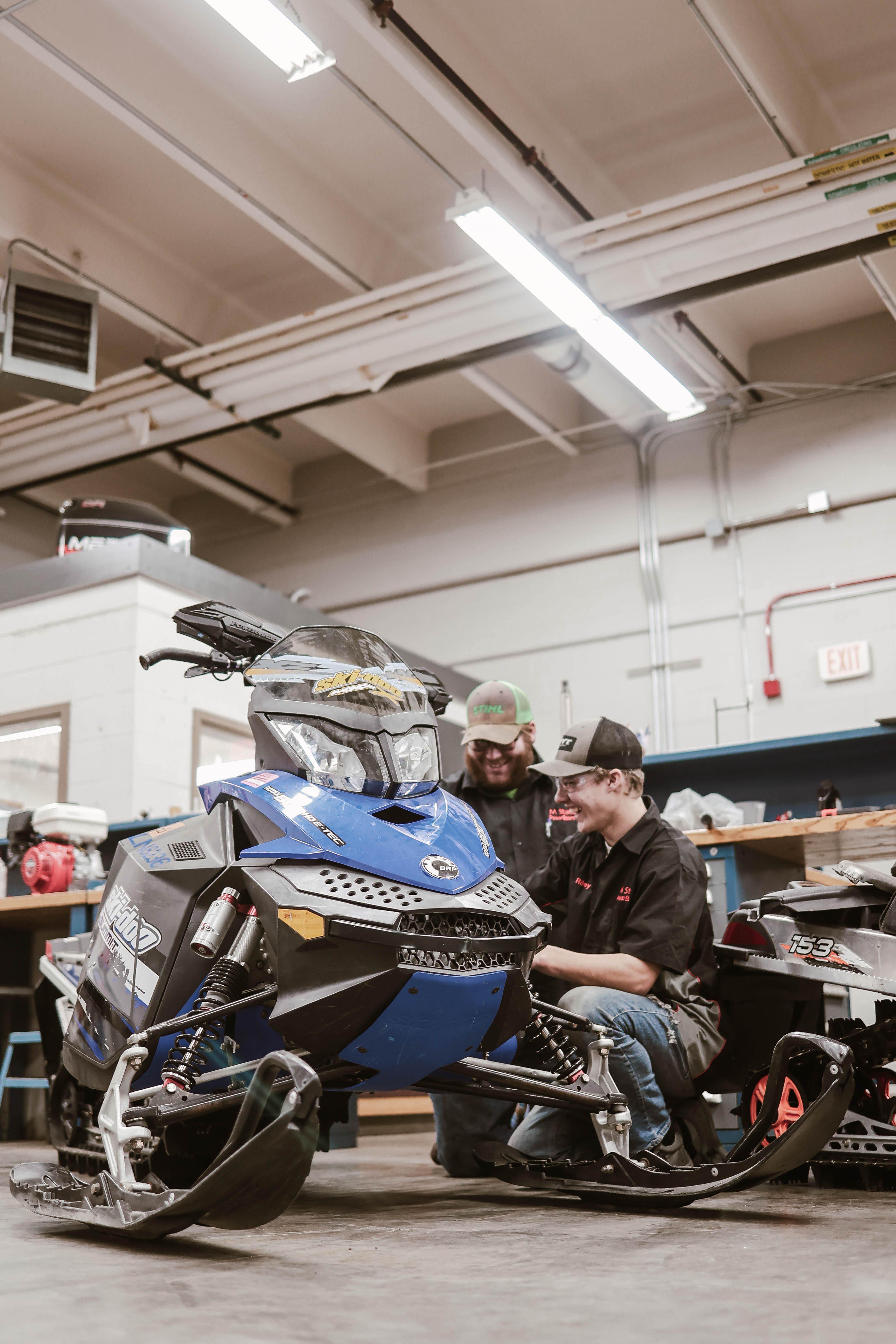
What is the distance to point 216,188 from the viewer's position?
7.56 meters

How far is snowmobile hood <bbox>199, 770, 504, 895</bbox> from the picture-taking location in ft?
7.56

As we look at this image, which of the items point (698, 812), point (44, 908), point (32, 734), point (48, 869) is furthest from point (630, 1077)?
point (32, 734)

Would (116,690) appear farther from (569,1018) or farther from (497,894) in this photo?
(497,894)

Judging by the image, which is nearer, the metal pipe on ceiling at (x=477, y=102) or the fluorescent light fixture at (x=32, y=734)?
the metal pipe on ceiling at (x=477, y=102)

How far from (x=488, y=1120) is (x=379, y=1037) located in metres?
1.53

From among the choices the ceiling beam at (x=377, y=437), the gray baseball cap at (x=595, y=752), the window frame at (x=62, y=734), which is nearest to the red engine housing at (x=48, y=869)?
the window frame at (x=62, y=734)

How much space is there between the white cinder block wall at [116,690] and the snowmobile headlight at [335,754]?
489 cm

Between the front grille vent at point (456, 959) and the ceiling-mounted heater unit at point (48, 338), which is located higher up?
the ceiling-mounted heater unit at point (48, 338)

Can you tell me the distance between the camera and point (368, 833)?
235cm

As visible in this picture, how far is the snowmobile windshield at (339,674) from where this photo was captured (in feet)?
8.71

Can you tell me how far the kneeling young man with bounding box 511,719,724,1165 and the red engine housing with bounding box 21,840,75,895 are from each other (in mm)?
2780

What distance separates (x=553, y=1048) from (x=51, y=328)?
6404mm

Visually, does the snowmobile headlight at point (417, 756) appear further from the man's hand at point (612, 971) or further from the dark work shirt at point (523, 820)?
the dark work shirt at point (523, 820)

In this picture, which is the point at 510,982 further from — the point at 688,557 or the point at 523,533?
the point at 523,533
